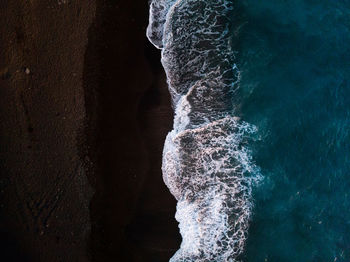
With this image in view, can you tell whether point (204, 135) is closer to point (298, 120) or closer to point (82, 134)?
point (298, 120)

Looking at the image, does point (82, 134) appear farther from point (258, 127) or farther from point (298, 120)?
point (298, 120)

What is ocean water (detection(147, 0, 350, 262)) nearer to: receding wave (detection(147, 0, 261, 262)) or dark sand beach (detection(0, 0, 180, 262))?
receding wave (detection(147, 0, 261, 262))

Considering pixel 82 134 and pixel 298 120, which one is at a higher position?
pixel 298 120

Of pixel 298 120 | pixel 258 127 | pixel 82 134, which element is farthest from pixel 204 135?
pixel 82 134

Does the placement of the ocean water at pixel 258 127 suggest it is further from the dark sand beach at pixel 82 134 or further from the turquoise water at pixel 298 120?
the dark sand beach at pixel 82 134

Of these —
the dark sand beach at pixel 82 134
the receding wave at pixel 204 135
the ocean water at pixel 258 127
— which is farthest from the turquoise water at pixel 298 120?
the dark sand beach at pixel 82 134

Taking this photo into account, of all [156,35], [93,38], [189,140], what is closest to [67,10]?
[93,38]
